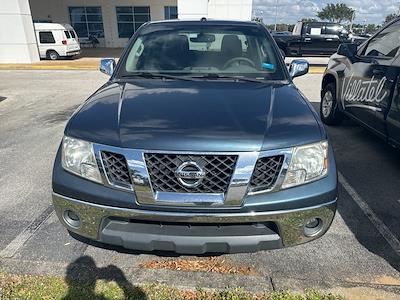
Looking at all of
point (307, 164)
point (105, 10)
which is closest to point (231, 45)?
point (307, 164)

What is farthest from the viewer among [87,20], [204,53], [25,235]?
[87,20]

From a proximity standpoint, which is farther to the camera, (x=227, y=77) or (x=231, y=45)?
(x=231, y=45)

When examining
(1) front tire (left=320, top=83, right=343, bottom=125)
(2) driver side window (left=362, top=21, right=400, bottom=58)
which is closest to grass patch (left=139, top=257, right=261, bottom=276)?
(2) driver side window (left=362, top=21, right=400, bottom=58)

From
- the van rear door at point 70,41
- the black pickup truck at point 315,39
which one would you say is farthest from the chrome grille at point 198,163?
the van rear door at point 70,41

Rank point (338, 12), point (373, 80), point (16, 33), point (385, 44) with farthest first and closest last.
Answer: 1. point (338, 12)
2. point (16, 33)
3. point (385, 44)
4. point (373, 80)

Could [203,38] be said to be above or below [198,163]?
above

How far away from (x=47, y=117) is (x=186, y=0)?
978 centimetres

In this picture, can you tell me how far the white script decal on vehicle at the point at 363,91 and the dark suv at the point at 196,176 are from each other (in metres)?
2.01

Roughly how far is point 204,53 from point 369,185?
231 centimetres

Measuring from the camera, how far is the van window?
17.2m

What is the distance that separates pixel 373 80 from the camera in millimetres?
4141

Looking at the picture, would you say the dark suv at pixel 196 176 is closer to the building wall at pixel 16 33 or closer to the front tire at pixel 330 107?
the front tire at pixel 330 107

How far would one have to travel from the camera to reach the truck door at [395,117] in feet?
11.6

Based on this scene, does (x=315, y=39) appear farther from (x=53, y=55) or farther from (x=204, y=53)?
(x=204, y=53)
